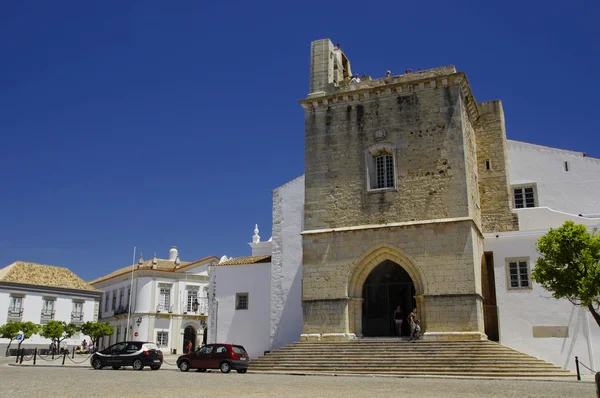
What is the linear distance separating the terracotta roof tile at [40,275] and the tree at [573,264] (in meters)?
33.6

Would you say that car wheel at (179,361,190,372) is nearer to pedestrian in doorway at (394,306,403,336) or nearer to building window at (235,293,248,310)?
building window at (235,293,248,310)

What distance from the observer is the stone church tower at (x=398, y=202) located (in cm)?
2105

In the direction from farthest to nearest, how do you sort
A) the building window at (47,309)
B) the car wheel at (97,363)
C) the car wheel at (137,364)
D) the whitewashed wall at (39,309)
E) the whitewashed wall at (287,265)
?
the building window at (47,309), the whitewashed wall at (39,309), the whitewashed wall at (287,265), the car wheel at (97,363), the car wheel at (137,364)

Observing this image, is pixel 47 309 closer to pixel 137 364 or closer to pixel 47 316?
pixel 47 316

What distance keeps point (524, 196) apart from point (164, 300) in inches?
1186

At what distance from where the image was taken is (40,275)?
4159 centimetres

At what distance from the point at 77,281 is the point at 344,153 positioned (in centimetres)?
2761

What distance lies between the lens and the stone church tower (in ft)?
69.1

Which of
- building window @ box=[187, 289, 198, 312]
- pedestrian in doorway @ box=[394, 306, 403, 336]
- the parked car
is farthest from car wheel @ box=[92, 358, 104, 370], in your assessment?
building window @ box=[187, 289, 198, 312]

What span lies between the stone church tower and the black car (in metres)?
5.91

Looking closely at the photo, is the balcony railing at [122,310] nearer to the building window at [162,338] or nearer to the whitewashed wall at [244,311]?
the building window at [162,338]

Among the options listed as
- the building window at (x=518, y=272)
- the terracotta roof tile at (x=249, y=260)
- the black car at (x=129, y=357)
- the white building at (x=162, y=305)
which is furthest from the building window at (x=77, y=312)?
the building window at (x=518, y=272)

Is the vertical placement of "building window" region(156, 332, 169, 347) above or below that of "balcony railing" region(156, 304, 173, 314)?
below

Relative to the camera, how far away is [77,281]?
143 ft
